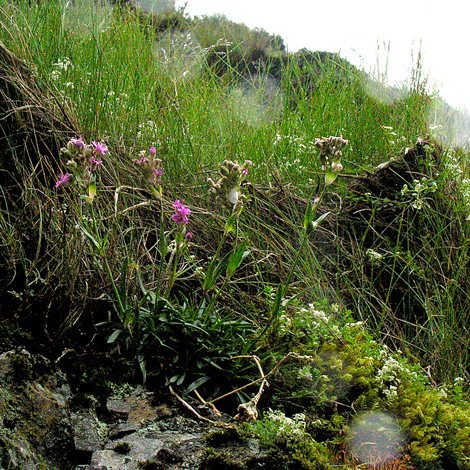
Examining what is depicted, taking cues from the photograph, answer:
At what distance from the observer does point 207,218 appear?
9.07 feet

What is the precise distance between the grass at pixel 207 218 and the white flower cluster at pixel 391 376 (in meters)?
0.19

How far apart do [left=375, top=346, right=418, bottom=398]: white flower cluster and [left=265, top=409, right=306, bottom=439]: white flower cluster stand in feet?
1.30

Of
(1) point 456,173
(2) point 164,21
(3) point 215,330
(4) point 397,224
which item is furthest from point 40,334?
(2) point 164,21

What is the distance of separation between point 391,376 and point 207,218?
1.34 m

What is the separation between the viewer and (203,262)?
8.70 feet

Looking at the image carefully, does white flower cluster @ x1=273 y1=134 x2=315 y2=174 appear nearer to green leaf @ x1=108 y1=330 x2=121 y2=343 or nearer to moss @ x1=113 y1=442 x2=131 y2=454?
green leaf @ x1=108 y1=330 x2=121 y2=343

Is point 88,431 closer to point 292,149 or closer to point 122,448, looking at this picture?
point 122,448

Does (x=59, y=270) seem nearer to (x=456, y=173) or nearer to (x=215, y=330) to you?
(x=215, y=330)

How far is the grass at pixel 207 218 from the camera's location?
75.0 inches

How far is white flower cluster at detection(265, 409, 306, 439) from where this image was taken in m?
1.57

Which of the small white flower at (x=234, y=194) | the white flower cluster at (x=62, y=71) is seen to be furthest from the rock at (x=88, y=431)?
the white flower cluster at (x=62, y=71)

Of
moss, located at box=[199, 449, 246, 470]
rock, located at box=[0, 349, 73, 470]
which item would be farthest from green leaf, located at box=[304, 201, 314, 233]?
rock, located at box=[0, 349, 73, 470]

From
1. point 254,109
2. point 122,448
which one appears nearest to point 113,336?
point 122,448

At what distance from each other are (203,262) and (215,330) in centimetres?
78
